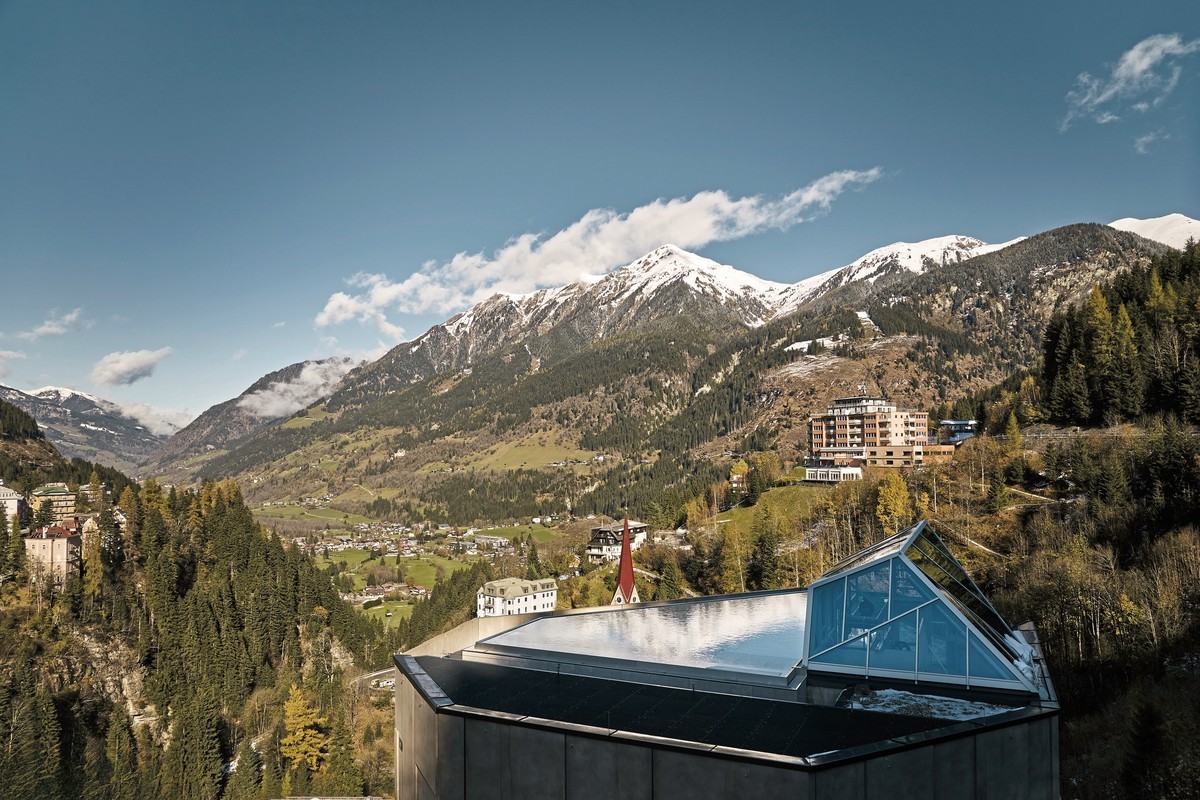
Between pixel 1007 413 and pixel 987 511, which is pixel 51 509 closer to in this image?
pixel 987 511

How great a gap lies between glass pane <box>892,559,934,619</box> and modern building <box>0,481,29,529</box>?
358 feet

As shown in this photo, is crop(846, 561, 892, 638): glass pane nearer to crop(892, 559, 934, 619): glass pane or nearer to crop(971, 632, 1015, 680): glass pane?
crop(892, 559, 934, 619): glass pane

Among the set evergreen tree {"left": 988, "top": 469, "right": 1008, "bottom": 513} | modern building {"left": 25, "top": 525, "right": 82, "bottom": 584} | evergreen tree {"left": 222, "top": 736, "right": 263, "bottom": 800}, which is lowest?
evergreen tree {"left": 222, "top": 736, "right": 263, "bottom": 800}

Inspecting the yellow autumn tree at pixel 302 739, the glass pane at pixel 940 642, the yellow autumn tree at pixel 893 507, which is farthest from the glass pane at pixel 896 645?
the yellow autumn tree at pixel 302 739

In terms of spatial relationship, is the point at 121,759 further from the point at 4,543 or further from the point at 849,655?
the point at 849,655

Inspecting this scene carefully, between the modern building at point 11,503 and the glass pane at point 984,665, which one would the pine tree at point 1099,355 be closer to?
the glass pane at point 984,665

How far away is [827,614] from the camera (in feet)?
52.7

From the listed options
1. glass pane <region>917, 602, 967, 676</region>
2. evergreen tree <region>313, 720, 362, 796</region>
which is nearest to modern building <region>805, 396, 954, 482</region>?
evergreen tree <region>313, 720, 362, 796</region>

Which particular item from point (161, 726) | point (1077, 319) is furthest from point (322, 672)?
point (1077, 319)

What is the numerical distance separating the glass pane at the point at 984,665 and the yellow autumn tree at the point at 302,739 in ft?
193

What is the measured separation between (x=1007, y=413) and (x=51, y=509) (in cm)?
12938

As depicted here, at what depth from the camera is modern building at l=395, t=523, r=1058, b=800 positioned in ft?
32.9

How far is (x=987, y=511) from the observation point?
204 ft

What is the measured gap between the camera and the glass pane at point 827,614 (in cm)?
1534
